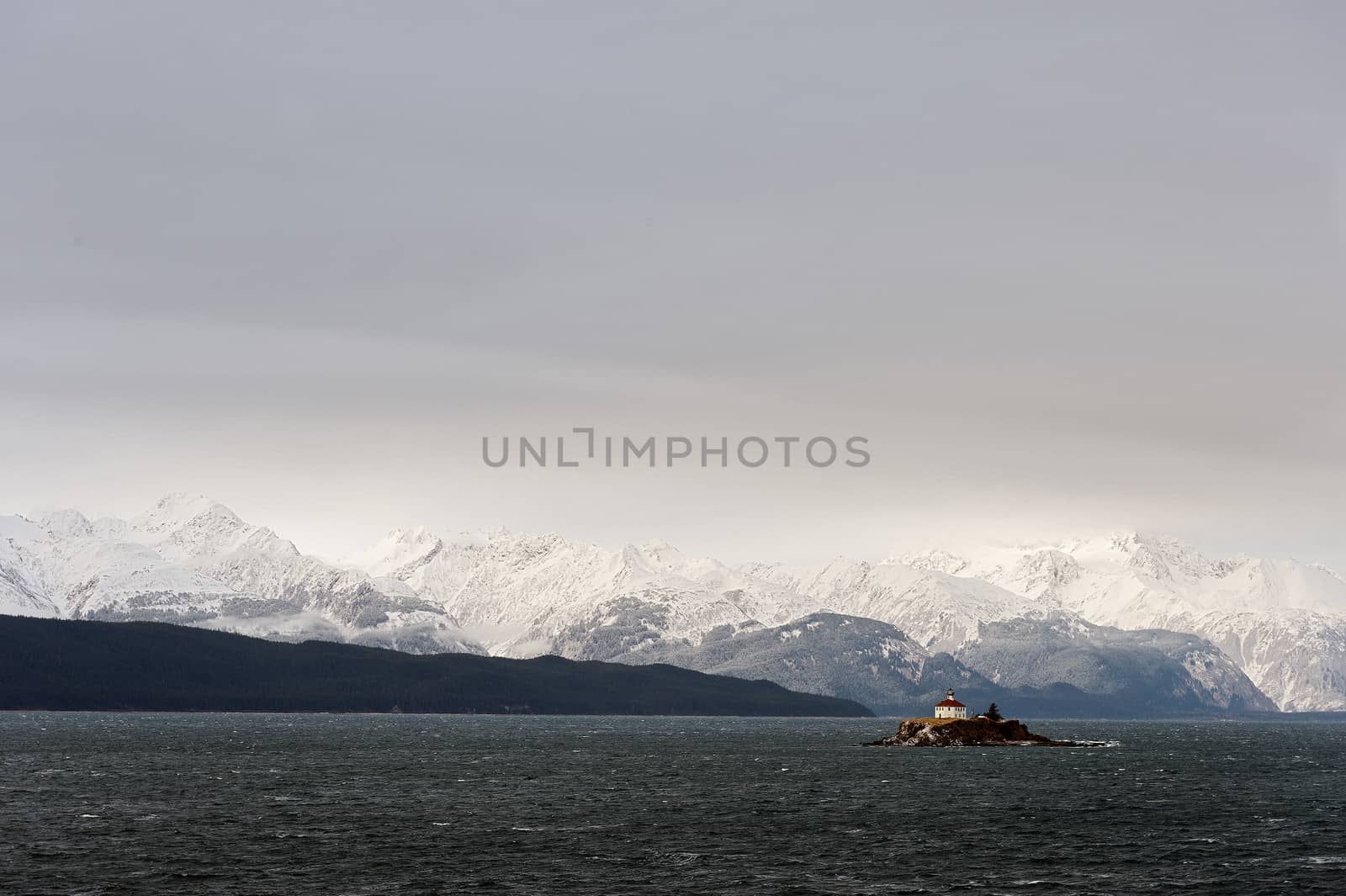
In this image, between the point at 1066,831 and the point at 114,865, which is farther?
the point at 1066,831

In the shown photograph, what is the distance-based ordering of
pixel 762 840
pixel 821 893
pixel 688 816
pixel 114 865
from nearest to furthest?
pixel 821 893 < pixel 114 865 < pixel 762 840 < pixel 688 816

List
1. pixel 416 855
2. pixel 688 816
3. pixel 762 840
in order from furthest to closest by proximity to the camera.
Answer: pixel 688 816
pixel 762 840
pixel 416 855

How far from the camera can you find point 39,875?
379ft

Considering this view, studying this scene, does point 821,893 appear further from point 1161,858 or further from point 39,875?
point 39,875

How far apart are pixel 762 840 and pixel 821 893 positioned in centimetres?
3032

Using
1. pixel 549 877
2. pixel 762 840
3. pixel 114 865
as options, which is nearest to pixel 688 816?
pixel 762 840

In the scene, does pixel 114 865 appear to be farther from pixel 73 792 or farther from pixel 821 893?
pixel 73 792

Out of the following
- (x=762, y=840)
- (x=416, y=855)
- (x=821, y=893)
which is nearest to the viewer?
(x=821, y=893)

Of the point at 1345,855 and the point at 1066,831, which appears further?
the point at 1066,831

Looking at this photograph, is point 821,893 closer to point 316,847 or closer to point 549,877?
point 549,877

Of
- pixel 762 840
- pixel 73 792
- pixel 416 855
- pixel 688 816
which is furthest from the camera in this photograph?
pixel 73 792

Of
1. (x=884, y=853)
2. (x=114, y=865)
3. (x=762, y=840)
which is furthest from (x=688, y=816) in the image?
(x=114, y=865)

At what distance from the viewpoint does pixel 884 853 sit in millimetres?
133750

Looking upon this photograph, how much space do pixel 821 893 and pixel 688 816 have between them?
5201 centimetres
